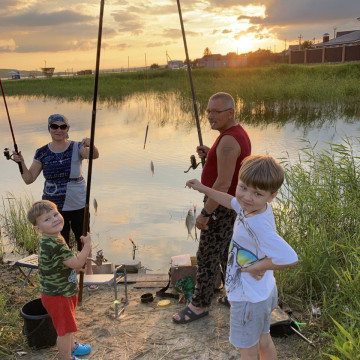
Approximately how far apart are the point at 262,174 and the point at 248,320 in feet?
2.56

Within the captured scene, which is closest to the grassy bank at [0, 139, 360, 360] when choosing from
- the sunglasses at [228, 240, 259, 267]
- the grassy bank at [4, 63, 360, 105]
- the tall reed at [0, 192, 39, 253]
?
the sunglasses at [228, 240, 259, 267]

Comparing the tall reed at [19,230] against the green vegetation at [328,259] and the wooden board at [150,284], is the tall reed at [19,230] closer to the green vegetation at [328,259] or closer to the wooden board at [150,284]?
the wooden board at [150,284]

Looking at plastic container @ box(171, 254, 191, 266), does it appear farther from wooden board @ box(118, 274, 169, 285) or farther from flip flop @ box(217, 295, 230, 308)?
flip flop @ box(217, 295, 230, 308)

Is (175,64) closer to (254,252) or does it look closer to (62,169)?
(62,169)

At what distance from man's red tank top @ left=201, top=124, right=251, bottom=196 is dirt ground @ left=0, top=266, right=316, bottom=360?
3.80 ft

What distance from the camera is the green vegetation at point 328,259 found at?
117 inches

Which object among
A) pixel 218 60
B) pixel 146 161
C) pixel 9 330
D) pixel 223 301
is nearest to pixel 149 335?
pixel 223 301

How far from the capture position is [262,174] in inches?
76.7

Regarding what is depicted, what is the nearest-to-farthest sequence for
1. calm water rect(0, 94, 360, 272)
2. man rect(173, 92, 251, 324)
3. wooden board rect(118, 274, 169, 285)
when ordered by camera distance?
1. man rect(173, 92, 251, 324)
2. wooden board rect(118, 274, 169, 285)
3. calm water rect(0, 94, 360, 272)

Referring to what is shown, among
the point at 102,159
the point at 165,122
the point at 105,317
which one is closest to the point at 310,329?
the point at 105,317

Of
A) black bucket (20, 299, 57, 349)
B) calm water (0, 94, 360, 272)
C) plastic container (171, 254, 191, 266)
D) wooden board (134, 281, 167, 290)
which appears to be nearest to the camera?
black bucket (20, 299, 57, 349)

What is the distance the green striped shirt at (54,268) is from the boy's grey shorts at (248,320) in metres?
1.18

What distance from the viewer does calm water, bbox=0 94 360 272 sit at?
6289 mm

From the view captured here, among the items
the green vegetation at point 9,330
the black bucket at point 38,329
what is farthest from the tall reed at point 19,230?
the black bucket at point 38,329
